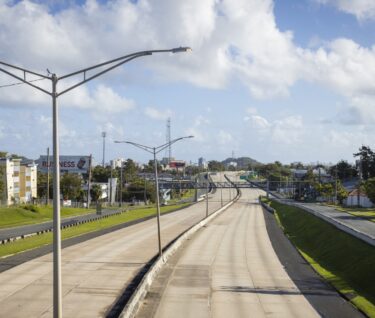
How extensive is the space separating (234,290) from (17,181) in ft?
302

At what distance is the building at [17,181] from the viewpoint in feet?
357

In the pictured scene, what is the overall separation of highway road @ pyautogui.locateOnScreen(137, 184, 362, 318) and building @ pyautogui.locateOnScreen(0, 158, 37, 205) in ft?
211

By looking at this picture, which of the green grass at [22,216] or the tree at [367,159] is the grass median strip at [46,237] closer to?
the green grass at [22,216]

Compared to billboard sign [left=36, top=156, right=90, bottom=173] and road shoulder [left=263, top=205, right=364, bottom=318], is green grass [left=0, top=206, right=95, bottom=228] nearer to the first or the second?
road shoulder [left=263, top=205, right=364, bottom=318]

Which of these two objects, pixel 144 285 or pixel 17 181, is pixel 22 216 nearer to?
pixel 17 181

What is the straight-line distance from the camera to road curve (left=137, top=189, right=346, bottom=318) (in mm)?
27219

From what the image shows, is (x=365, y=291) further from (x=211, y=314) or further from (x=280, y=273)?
(x=211, y=314)

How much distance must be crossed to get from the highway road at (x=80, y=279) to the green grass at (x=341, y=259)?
1288 cm

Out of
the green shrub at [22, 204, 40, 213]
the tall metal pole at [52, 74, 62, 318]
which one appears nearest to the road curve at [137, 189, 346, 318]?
the tall metal pole at [52, 74, 62, 318]

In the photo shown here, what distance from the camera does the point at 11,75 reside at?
17078 mm

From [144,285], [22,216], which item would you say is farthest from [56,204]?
[22,216]

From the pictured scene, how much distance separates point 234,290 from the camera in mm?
32594

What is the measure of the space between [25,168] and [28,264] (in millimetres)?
85262

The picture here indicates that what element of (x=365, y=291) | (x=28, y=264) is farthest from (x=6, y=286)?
(x=365, y=291)
